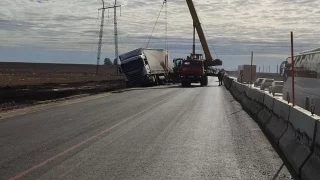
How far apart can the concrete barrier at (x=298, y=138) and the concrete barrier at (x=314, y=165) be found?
196 millimetres

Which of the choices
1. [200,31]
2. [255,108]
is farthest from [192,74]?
[255,108]

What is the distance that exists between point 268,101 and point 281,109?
9.10 ft

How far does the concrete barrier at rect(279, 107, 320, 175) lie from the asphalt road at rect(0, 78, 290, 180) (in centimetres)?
27

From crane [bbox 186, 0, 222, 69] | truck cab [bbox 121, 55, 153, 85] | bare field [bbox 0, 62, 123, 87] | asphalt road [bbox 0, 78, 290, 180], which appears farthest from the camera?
crane [bbox 186, 0, 222, 69]

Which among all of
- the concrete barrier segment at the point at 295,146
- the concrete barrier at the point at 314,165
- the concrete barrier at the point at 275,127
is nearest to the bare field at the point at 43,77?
the concrete barrier at the point at 275,127

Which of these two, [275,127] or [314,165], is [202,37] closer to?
[275,127]

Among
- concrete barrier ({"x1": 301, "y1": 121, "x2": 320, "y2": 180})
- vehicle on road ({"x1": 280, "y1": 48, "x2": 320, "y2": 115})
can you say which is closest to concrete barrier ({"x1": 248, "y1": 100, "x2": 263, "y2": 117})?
vehicle on road ({"x1": 280, "y1": 48, "x2": 320, "y2": 115})

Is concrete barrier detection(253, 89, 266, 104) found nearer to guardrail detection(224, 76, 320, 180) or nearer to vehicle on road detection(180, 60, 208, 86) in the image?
guardrail detection(224, 76, 320, 180)

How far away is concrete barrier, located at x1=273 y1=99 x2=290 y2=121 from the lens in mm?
9795

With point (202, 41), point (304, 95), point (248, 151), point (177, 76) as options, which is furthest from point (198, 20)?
point (248, 151)

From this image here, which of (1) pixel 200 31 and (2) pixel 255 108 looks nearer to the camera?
(2) pixel 255 108

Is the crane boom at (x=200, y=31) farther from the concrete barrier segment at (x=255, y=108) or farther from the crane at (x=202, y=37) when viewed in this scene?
the concrete barrier segment at (x=255, y=108)

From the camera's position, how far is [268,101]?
1340 cm

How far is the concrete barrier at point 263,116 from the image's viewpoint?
13.1 m
